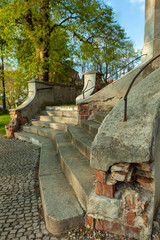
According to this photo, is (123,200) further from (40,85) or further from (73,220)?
(40,85)

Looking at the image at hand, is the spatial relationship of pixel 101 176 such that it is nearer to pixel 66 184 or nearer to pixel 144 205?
pixel 144 205

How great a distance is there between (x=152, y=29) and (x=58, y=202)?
14.2 feet

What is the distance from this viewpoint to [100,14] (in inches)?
440

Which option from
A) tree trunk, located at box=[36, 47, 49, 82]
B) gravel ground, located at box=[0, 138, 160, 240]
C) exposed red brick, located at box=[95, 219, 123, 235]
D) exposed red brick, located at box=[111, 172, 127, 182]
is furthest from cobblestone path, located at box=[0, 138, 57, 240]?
tree trunk, located at box=[36, 47, 49, 82]

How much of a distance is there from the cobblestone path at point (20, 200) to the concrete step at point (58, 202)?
14cm

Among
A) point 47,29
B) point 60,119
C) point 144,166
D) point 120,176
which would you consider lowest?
point 120,176

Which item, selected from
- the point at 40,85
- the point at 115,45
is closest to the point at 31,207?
the point at 40,85

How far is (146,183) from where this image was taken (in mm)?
1635

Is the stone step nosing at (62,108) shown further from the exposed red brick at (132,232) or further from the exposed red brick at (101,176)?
the exposed red brick at (132,232)

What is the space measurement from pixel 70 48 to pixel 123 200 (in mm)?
11280

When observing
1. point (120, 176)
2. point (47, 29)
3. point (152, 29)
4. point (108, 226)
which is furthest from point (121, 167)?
point (47, 29)

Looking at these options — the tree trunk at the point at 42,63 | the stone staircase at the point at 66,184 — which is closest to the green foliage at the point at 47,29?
the tree trunk at the point at 42,63

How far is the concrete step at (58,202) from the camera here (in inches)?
67.7

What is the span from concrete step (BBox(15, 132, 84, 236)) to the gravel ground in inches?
3.2
